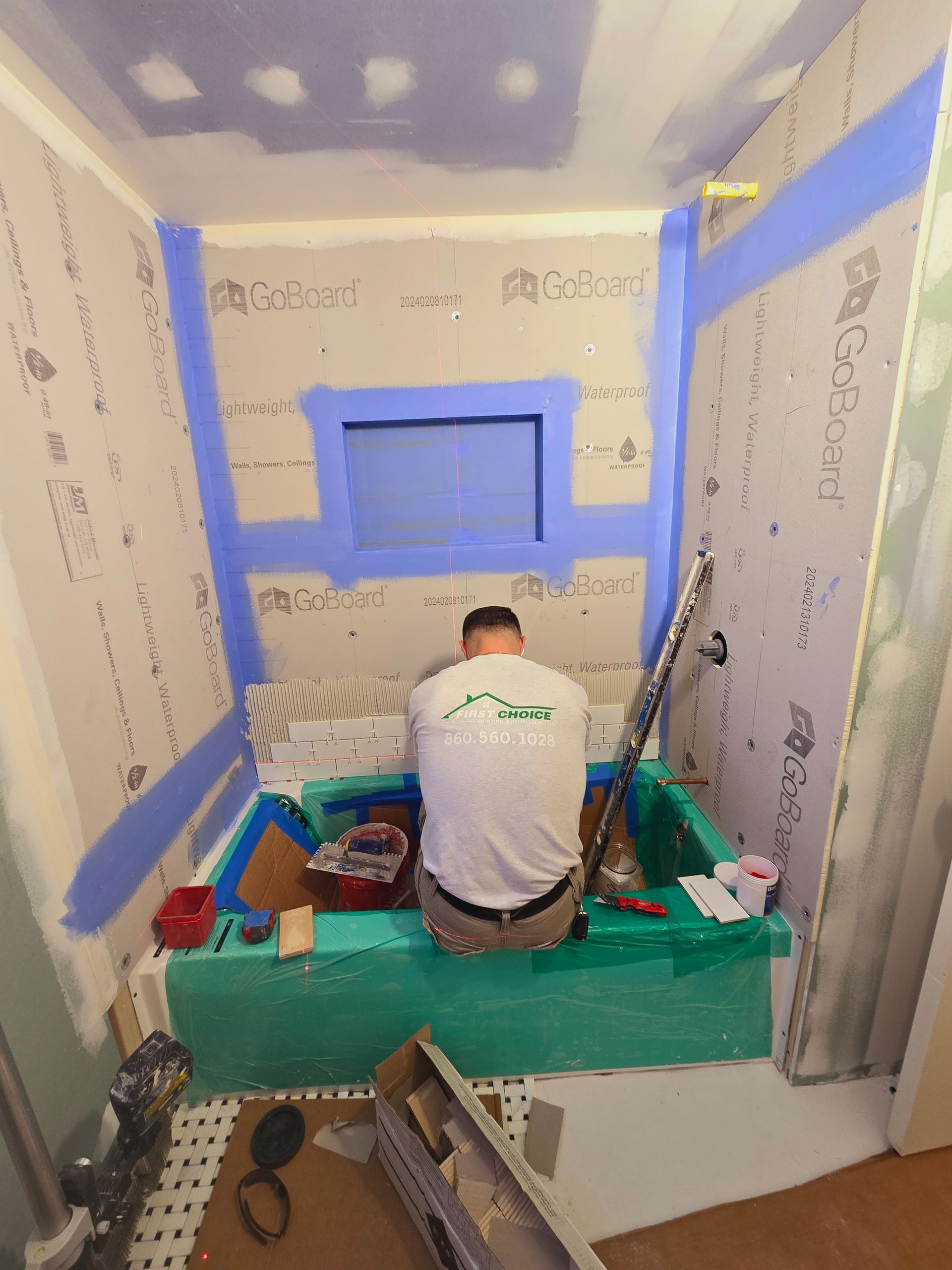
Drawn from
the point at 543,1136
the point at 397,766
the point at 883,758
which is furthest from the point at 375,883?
the point at 883,758

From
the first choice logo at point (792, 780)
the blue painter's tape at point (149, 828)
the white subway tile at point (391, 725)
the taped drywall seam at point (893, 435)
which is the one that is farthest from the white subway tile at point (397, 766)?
the taped drywall seam at point (893, 435)

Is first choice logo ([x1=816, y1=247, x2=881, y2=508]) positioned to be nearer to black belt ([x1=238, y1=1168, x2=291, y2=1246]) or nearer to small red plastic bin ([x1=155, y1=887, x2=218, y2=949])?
small red plastic bin ([x1=155, y1=887, x2=218, y2=949])

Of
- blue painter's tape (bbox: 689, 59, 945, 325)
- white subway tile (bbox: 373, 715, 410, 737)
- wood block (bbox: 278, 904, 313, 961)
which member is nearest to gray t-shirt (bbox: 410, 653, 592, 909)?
wood block (bbox: 278, 904, 313, 961)

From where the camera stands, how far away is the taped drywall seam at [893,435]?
0.81m

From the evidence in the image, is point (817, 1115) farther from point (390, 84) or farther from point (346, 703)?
point (390, 84)

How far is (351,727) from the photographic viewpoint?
6.44 ft

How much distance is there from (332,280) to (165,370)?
576 mm

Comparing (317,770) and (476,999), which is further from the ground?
(317,770)

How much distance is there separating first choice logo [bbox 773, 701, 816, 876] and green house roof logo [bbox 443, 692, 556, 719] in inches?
22.6

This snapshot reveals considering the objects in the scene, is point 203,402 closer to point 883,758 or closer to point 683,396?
point 683,396

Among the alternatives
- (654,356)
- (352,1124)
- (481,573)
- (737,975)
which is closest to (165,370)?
(481,573)

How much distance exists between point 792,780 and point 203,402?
6.68ft

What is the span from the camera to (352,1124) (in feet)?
4.03

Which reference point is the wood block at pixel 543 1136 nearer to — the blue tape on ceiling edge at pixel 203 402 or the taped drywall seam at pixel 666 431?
the taped drywall seam at pixel 666 431
